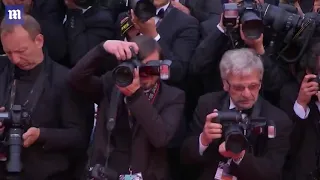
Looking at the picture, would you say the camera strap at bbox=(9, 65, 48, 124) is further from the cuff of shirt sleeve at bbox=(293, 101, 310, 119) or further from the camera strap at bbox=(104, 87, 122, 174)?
the cuff of shirt sleeve at bbox=(293, 101, 310, 119)

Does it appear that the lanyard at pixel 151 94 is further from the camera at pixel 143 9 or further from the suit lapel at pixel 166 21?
the suit lapel at pixel 166 21

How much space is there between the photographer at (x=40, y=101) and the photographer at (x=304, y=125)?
1068 millimetres

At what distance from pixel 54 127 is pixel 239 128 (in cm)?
106

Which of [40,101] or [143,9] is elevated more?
[143,9]

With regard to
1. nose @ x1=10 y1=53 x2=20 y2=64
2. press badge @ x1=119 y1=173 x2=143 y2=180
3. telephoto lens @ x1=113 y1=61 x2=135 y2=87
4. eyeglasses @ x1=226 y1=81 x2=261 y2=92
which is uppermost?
nose @ x1=10 y1=53 x2=20 y2=64

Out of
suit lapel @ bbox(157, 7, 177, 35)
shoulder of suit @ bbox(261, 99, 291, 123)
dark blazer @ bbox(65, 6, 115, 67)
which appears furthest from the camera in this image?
dark blazer @ bbox(65, 6, 115, 67)

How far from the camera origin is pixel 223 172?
3750mm

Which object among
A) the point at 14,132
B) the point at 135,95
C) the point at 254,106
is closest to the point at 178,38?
the point at 254,106

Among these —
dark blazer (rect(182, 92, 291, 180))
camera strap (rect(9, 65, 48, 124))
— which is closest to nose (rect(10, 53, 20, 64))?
camera strap (rect(9, 65, 48, 124))

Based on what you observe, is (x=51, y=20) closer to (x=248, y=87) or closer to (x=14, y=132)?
(x=14, y=132)

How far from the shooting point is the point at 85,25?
450cm

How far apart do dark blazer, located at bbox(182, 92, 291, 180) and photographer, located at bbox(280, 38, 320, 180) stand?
197 mm

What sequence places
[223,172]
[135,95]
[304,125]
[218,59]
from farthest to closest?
[218,59], [304,125], [223,172], [135,95]

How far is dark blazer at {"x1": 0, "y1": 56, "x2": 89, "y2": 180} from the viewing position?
3.96m
